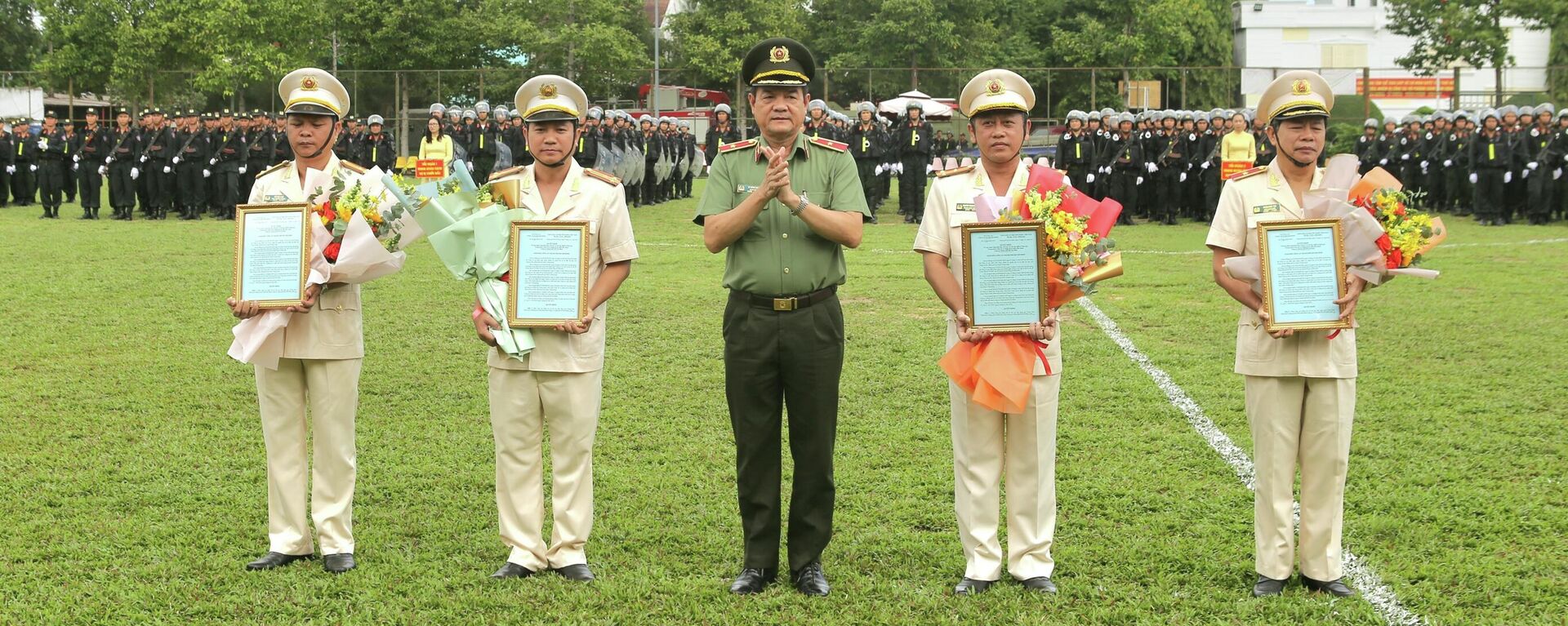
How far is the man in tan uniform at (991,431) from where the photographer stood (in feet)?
16.6

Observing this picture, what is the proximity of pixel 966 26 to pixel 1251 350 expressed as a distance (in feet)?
175

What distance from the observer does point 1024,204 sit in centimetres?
498

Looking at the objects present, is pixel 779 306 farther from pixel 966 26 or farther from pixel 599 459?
pixel 966 26

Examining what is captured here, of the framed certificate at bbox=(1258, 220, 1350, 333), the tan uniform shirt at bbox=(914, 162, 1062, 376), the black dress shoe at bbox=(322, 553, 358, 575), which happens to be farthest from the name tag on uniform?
the black dress shoe at bbox=(322, 553, 358, 575)

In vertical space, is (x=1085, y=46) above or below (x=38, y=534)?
above

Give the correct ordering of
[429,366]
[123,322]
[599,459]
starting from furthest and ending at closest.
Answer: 1. [123,322]
2. [429,366]
3. [599,459]

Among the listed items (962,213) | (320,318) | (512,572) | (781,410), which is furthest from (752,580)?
(320,318)

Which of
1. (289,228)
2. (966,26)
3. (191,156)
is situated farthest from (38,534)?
(966,26)

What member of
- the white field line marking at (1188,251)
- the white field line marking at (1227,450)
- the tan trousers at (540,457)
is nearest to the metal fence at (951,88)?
the white field line marking at (1188,251)

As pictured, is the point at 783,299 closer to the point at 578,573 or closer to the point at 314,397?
the point at 578,573

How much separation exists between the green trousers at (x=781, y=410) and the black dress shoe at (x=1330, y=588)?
1765 mm

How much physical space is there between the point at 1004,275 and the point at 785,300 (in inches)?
30.7

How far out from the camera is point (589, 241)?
515cm

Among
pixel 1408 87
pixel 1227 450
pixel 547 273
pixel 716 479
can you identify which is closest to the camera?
pixel 547 273
